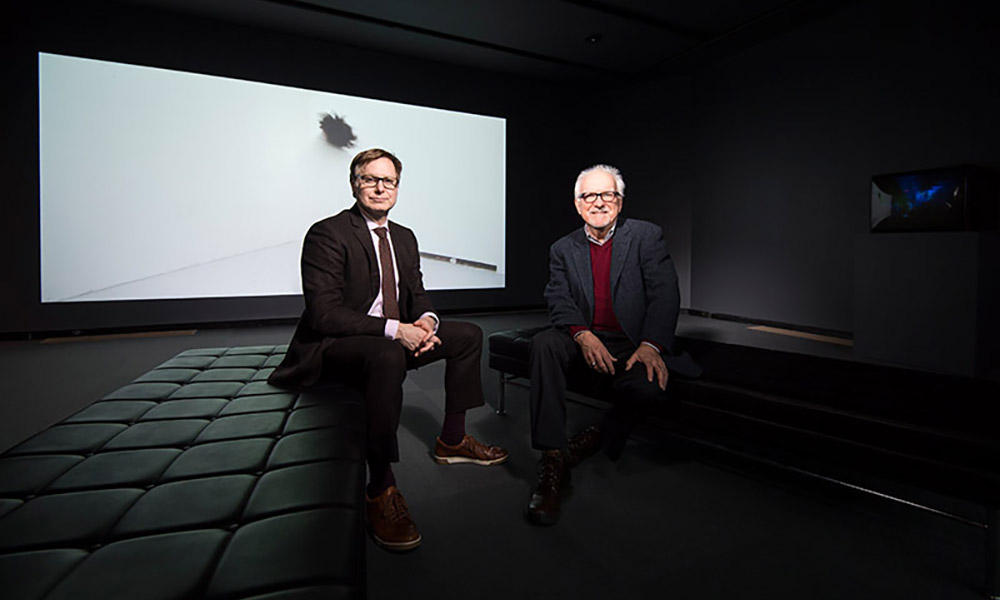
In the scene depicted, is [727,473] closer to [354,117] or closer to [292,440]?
[292,440]

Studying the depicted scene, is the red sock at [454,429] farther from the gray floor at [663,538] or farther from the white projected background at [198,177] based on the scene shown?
the white projected background at [198,177]

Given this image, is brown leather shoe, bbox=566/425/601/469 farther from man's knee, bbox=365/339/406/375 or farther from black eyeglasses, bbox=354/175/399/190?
black eyeglasses, bbox=354/175/399/190

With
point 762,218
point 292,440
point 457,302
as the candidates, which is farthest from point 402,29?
point 292,440

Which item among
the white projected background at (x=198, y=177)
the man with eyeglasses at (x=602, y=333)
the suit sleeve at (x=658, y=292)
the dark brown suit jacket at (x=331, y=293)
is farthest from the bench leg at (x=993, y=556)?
the white projected background at (x=198, y=177)

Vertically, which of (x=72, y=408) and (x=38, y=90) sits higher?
(x=38, y=90)

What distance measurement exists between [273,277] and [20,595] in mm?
4823

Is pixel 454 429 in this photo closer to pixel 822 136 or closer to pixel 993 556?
pixel 993 556

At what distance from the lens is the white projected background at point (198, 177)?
434 centimetres

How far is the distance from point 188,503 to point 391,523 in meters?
0.67

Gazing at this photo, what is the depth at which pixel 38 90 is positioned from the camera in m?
4.23

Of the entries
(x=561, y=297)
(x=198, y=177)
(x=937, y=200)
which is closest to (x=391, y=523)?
(x=561, y=297)

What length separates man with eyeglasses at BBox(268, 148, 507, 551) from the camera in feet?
4.98

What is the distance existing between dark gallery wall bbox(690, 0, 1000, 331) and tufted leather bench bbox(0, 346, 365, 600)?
472 centimetres

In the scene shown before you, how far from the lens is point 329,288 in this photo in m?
1.74
